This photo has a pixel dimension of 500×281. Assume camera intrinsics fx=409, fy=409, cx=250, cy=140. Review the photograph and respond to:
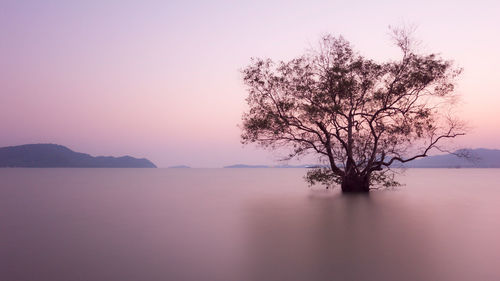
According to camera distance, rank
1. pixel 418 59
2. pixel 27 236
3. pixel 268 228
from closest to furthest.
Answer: pixel 27 236 → pixel 268 228 → pixel 418 59

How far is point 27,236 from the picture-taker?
17188mm

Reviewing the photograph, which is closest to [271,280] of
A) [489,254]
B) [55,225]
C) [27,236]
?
[489,254]

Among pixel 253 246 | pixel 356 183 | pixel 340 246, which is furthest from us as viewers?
pixel 356 183

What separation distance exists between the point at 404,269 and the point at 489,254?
14.4 feet

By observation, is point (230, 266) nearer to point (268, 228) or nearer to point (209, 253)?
point (209, 253)

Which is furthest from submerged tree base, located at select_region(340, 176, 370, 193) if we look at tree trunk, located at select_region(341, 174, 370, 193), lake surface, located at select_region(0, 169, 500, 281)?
lake surface, located at select_region(0, 169, 500, 281)

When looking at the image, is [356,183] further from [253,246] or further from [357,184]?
[253,246]

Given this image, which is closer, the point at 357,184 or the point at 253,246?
the point at 253,246

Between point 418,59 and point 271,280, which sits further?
point 418,59

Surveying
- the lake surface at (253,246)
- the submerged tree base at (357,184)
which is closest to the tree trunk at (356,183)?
the submerged tree base at (357,184)

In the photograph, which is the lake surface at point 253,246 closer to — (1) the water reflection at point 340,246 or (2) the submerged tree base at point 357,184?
(1) the water reflection at point 340,246

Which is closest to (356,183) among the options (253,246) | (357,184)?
(357,184)

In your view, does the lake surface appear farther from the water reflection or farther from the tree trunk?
the tree trunk

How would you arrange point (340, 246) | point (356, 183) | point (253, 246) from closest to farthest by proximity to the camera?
point (340, 246)
point (253, 246)
point (356, 183)
